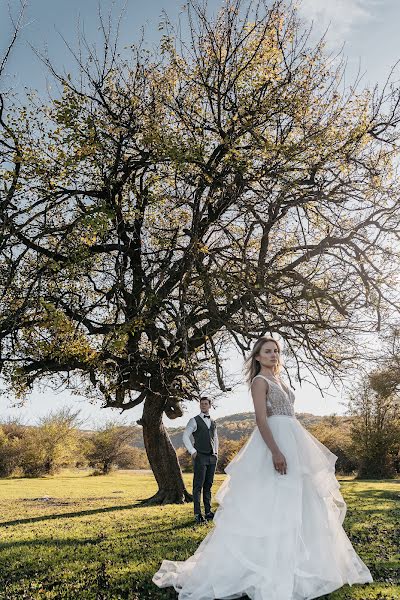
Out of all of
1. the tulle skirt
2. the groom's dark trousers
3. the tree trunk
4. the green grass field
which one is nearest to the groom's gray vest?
the groom's dark trousers

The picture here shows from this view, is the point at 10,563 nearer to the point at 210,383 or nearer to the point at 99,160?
the point at 99,160

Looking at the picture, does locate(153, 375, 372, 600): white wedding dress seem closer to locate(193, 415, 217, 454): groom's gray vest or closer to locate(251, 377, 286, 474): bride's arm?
locate(251, 377, 286, 474): bride's arm

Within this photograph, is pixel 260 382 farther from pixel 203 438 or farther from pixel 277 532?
pixel 203 438

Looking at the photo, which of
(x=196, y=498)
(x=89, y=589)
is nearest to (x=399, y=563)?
(x=89, y=589)

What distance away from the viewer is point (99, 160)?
36.1 feet

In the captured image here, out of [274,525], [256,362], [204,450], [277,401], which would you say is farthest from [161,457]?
[274,525]

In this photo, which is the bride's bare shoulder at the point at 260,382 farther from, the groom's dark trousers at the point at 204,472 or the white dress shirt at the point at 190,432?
the groom's dark trousers at the point at 204,472

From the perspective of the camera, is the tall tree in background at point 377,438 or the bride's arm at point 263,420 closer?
the bride's arm at point 263,420

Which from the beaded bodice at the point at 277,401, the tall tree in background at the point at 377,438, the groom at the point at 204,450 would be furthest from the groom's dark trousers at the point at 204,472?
the tall tree in background at the point at 377,438

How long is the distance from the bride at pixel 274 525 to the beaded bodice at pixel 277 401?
0.03ft

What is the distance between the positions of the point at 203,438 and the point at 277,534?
6.23 meters

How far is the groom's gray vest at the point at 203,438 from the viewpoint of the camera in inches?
434

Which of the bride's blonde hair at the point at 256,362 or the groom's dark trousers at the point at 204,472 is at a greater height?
the bride's blonde hair at the point at 256,362

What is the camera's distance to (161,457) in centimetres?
1692
